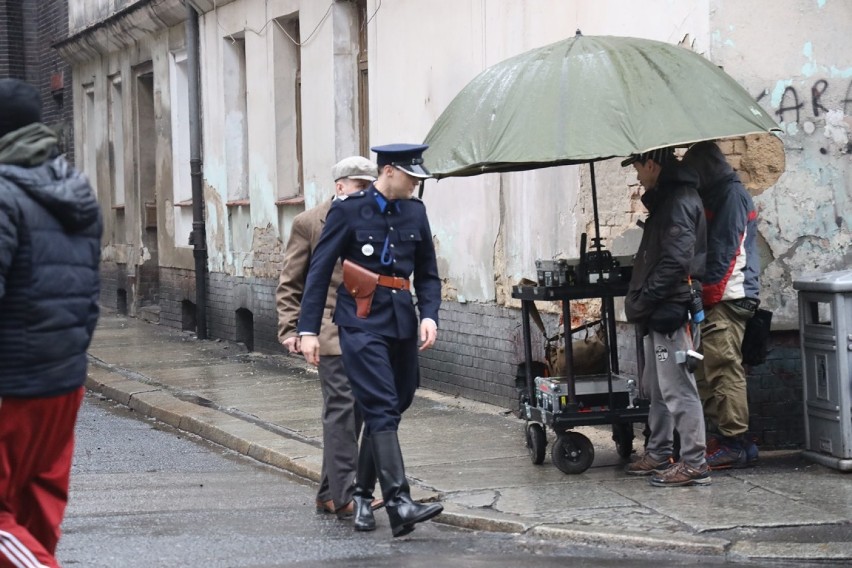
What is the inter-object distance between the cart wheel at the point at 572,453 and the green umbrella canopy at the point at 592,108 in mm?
1553

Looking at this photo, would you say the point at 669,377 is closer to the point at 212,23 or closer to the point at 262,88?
the point at 262,88

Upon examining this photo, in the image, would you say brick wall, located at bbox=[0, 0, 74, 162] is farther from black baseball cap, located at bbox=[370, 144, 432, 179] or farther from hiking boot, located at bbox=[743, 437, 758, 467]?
black baseball cap, located at bbox=[370, 144, 432, 179]

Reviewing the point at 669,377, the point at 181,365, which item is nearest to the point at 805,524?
the point at 669,377

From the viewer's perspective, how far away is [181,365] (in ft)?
51.3

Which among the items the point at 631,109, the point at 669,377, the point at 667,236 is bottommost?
the point at 669,377

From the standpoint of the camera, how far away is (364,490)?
24.5ft

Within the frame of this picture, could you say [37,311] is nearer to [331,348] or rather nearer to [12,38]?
[331,348]

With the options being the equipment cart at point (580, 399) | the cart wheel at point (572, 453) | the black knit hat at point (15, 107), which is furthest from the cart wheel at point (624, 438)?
the black knit hat at point (15, 107)

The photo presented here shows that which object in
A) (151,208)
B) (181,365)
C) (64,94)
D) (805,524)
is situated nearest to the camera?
(805,524)

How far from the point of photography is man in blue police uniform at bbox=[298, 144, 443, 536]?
705cm

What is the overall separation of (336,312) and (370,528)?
3.51 ft

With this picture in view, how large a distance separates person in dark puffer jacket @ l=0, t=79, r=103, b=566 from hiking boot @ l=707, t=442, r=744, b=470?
438 centimetres

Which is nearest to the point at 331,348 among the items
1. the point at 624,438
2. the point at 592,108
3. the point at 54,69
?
the point at 592,108

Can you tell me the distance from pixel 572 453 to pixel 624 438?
0.46 metres
